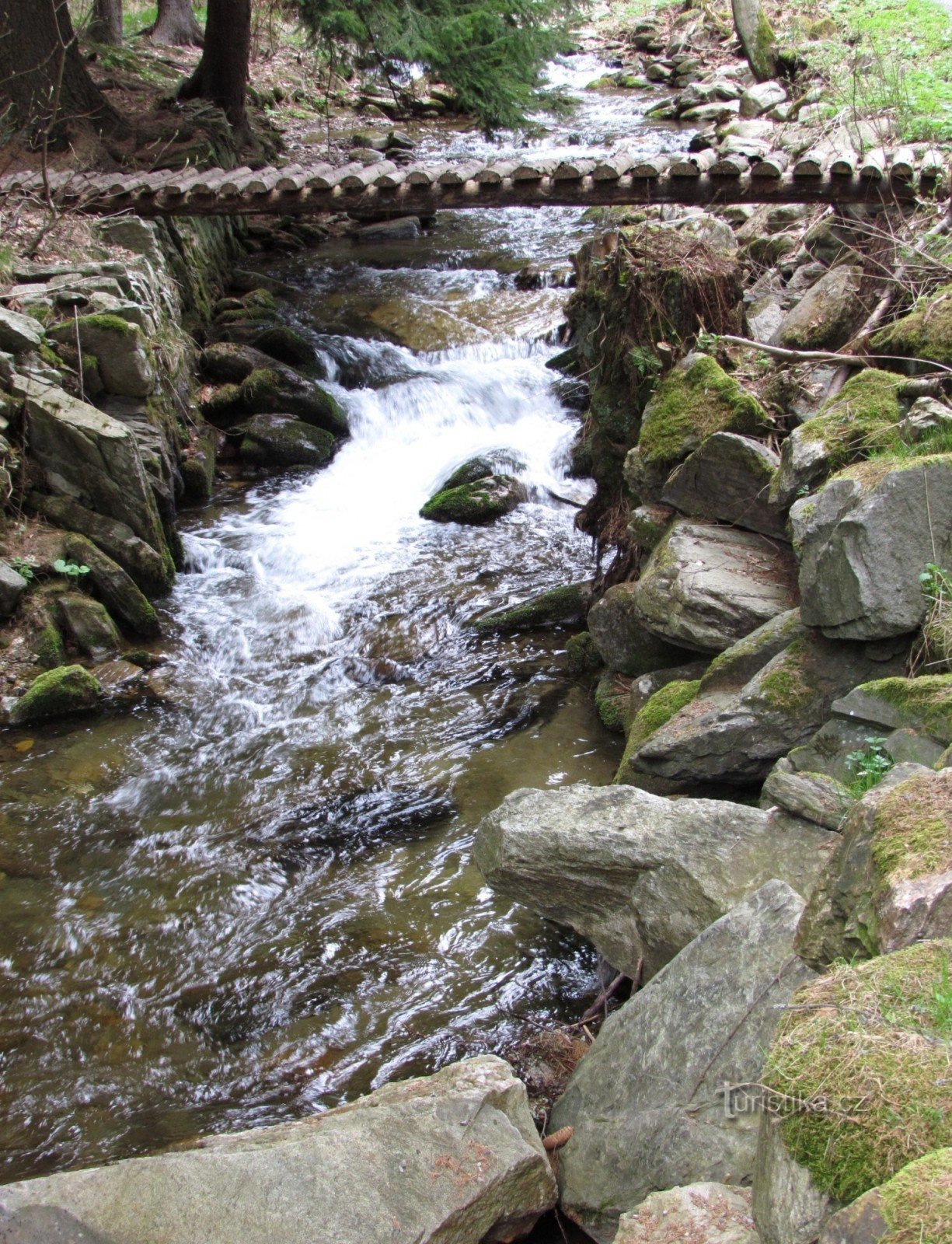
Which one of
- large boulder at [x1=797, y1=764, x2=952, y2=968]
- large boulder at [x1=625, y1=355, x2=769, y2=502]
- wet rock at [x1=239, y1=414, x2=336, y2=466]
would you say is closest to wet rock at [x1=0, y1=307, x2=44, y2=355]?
wet rock at [x1=239, y1=414, x2=336, y2=466]

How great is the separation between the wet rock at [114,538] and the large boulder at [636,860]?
4742 mm

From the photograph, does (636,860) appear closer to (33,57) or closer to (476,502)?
(476,502)

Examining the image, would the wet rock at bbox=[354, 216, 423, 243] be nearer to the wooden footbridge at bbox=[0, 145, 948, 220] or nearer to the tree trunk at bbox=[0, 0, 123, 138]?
the wooden footbridge at bbox=[0, 145, 948, 220]

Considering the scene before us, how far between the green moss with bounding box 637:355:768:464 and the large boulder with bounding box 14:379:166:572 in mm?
4233

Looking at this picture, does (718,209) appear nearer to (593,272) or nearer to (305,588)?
(593,272)

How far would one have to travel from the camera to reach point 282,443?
10141mm

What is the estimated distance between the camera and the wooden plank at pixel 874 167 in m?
8.01

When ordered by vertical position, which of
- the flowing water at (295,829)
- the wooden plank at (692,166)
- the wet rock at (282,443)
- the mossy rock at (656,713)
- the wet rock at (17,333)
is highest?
the wooden plank at (692,166)

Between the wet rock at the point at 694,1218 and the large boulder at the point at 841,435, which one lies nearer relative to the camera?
the wet rock at the point at 694,1218

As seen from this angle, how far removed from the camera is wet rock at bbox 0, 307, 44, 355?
288 inches

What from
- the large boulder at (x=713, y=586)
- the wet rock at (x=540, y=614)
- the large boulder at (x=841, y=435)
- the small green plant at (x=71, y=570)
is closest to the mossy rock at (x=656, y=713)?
the large boulder at (x=713, y=586)

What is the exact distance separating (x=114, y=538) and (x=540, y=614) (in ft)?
11.9

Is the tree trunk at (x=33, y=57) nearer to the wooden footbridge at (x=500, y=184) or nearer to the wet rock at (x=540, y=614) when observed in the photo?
the wooden footbridge at (x=500, y=184)

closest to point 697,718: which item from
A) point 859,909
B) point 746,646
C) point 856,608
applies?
point 746,646
